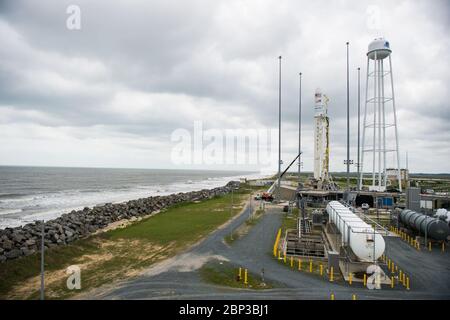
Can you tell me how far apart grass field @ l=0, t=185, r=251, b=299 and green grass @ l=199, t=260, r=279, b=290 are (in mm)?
4693

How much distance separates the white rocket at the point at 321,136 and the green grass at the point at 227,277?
4047 cm

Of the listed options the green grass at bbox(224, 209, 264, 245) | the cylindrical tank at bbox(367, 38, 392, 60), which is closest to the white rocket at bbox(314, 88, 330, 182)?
the cylindrical tank at bbox(367, 38, 392, 60)

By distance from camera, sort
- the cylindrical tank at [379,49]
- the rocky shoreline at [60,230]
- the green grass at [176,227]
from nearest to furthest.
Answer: the rocky shoreline at [60,230] → the green grass at [176,227] → the cylindrical tank at [379,49]

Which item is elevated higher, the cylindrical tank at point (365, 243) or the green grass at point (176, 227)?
the cylindrical tank at point (365, 243)

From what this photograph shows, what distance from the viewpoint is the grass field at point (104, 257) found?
1892cm

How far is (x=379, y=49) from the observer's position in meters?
53.5

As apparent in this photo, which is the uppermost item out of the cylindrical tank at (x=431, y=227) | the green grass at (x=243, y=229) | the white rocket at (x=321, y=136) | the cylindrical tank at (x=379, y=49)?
the cylindrical tank at (x=379, y=49)

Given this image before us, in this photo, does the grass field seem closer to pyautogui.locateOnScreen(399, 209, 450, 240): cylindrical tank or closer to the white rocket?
pyautogui.locateOnScreen(399, 209, 450, 240): cylindrical tank

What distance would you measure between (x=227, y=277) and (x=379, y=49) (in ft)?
166

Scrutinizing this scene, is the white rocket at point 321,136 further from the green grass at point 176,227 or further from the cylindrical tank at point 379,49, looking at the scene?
the green grass at point 176,227

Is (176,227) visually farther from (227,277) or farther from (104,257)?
(227,277)

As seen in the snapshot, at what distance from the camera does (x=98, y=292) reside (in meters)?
17.8

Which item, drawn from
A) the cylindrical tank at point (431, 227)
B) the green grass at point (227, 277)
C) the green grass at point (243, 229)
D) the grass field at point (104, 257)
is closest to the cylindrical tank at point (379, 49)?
the cylindrical tank at point (431, 227)

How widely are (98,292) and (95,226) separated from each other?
78.2 feet
